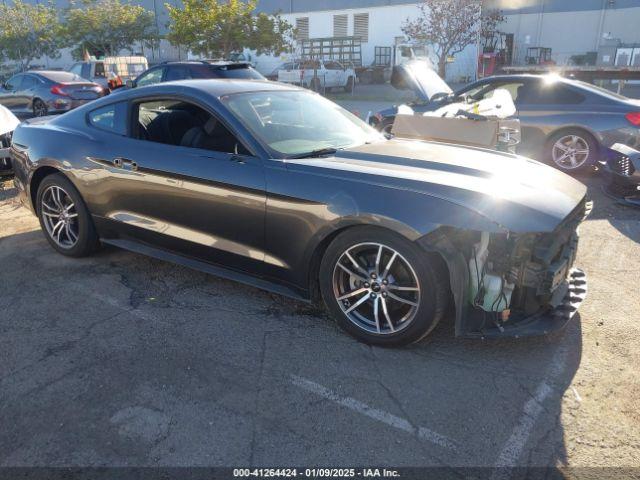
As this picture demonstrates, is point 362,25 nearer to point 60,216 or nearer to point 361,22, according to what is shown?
point 361,22

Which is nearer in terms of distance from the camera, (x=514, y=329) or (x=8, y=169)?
A: (x=514, y=329)

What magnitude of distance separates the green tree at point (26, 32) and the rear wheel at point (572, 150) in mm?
32010

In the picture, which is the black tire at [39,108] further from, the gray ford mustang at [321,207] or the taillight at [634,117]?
the taillight at [634,117]

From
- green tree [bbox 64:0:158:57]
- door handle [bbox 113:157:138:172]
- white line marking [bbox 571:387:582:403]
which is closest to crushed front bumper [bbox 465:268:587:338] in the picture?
white line marking [bbox 571:387:582:403]

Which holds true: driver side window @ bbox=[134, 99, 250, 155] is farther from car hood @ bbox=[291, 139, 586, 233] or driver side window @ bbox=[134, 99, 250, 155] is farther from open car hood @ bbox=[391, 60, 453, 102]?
open car hood @ bbox=[391, 60, 453, 102]

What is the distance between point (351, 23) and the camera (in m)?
36.5

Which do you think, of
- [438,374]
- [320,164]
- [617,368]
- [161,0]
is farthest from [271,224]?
[161,0]

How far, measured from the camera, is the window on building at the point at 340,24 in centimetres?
3675

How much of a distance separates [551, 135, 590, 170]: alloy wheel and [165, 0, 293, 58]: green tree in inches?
572

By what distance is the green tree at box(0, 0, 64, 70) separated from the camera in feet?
105

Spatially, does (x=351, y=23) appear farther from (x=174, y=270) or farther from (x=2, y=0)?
(x=174, y=270)

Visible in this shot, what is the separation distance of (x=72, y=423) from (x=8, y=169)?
228 inches

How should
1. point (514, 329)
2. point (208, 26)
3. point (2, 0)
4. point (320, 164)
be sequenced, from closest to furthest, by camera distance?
point (514, 329) < point (320, 164) < point (208, 26) < point (2, 0)

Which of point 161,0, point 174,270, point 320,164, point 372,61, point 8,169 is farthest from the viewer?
point 161,0
